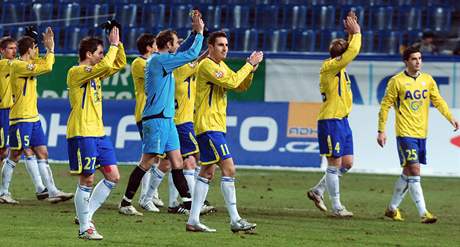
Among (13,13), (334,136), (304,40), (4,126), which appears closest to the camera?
(334,136)

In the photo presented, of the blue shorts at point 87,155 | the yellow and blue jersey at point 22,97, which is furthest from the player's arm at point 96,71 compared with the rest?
the yellow and blue jersey at point 22,97

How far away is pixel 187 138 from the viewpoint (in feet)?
48.8

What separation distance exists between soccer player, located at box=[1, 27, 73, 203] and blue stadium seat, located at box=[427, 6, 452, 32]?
12780 mm

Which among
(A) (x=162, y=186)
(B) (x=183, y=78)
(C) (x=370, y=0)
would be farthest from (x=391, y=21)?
(B) (x=183, y=78)

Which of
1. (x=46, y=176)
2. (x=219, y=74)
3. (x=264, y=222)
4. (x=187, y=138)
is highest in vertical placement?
(x=219, y=74)

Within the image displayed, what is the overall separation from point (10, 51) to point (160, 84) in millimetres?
3412

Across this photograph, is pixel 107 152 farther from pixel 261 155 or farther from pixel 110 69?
pixel 261 155

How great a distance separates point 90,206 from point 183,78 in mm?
3452

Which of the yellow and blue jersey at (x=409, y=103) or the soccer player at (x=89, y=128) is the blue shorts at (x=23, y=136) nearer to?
the soccer player at (x=89, y=128)

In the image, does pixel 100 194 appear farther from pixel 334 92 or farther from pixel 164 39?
pixel 334 92

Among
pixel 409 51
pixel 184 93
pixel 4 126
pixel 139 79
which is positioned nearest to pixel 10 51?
pixel 4 126

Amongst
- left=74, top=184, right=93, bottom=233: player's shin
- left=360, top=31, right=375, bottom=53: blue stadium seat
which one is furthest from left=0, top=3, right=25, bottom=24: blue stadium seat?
left=74, top=184, right=93, bottom=233: player's shin

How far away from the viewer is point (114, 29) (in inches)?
453

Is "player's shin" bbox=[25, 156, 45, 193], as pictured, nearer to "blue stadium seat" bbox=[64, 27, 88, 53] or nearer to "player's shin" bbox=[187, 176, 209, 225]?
"player's shin" bbox=[187, 176, 209, 225]
